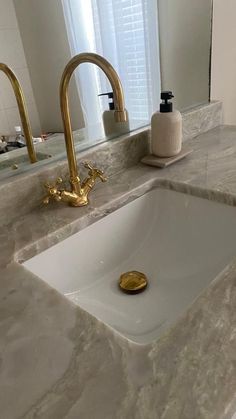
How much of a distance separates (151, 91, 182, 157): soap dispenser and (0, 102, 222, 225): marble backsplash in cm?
6

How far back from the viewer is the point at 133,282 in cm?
73

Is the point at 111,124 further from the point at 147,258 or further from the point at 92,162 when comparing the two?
the point at 147,258

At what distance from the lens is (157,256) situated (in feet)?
2.62

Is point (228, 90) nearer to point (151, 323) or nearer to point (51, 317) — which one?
point (151, 323)

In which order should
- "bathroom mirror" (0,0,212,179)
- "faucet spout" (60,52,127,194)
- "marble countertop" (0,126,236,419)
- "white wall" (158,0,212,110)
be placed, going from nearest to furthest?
1. "marble countertop" (0,126,236,419)
2. "faucet spout" (60,52,127,194)
3. "bathroom mirror" (0,0,212,179)
4. "white wall" (158,0,212,110)

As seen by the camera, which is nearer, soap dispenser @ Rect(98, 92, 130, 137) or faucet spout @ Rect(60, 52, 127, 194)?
faucet spout @ Rect(60, 52, 127, 194)

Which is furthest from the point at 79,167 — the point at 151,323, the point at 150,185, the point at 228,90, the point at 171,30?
the point at 228,90

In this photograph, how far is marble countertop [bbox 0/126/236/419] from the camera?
0.33 metres

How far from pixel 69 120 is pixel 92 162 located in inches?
6.9

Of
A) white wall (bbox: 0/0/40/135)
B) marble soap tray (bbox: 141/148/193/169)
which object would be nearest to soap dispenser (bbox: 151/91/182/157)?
marble soap tray (bbox: 141/148/193/169)

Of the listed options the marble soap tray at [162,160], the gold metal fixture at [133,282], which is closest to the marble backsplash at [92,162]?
the marble soap tray at [162,160]

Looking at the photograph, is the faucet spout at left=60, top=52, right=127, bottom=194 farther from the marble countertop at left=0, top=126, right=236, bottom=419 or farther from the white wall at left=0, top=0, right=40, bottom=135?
the marble countertop at left=0, top=126, right=236, bottom=419

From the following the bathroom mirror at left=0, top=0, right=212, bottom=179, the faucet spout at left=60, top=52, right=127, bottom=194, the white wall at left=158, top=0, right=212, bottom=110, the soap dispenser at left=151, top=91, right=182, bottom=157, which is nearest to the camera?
the faucet spout at left=60, top=52, right=127, bottom=194

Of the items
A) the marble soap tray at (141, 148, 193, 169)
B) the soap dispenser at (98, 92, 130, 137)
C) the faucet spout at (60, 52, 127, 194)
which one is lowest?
the marble soap tray at (141, 148, 193, 169)
